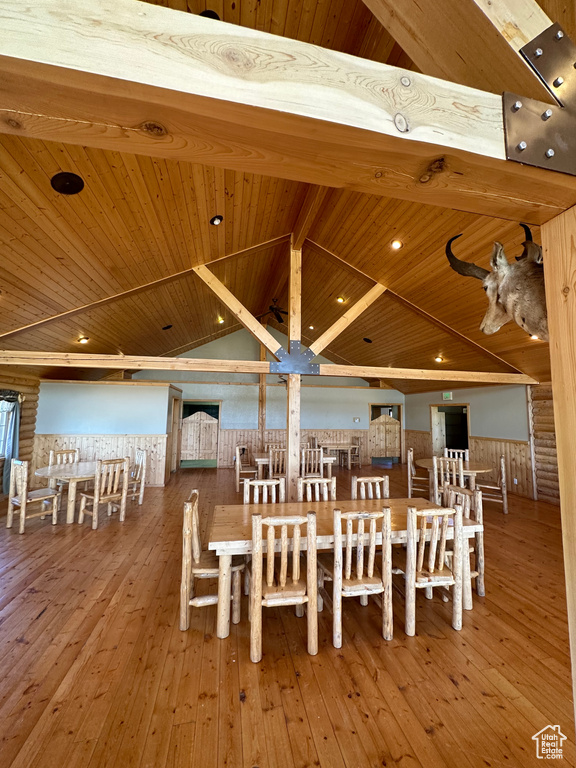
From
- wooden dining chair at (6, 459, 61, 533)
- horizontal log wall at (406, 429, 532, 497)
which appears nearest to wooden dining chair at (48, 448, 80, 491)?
wooden dining chair at (6, 459, 61, 533)

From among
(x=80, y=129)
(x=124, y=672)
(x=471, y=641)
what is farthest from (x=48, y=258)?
(x=471, y=641)

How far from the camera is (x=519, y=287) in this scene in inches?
51.8

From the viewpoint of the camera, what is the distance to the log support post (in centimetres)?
482

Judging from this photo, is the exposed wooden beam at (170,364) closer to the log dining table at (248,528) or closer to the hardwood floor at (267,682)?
the log dining table at (248,528)

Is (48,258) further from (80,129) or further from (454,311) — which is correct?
(454,311)

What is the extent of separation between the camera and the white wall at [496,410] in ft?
22.7

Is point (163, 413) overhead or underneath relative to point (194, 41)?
underneath

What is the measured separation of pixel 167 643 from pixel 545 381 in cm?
711

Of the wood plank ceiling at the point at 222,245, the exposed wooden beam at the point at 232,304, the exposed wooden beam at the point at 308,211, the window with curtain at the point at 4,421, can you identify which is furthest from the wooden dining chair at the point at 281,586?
the window with curtain at the point at 4,421

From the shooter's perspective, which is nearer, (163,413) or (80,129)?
(80,129)

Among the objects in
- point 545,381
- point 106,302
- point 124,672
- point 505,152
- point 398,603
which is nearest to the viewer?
point 505,152

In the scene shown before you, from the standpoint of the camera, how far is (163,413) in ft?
24.6

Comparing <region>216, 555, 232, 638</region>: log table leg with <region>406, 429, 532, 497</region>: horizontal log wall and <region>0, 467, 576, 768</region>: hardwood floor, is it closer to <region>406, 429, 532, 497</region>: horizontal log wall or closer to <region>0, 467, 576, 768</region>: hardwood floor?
<region>0, 467, 576, 768</region>: hardwood floor

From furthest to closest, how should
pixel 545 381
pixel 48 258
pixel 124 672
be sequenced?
pixel 545 381 < pixel 48 258 < pixel 124 672
